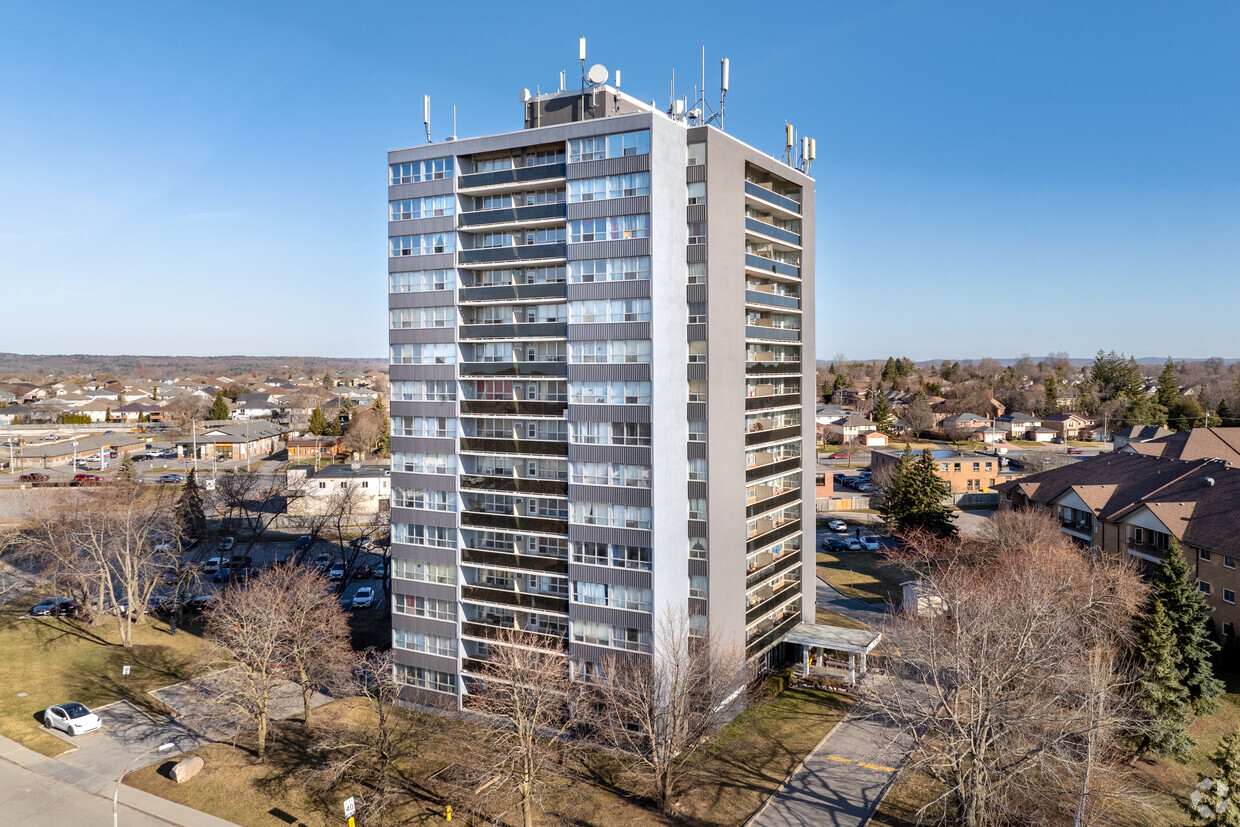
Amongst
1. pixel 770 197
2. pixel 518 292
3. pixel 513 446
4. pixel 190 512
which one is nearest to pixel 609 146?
pixel 518 292

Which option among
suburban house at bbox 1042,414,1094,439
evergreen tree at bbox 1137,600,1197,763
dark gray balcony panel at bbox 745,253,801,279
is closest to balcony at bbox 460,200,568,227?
dark gray balcony panel at bbox 745,253,801,279

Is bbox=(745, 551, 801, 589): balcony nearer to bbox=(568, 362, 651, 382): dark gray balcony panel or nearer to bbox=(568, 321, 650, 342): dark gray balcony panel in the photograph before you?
bbox=(568, 362, 651, 382): dark gray balcony panel

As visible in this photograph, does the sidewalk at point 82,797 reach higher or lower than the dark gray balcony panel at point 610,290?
lower

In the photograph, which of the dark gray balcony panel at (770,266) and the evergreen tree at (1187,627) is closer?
the evergreen tree at (1187,627)

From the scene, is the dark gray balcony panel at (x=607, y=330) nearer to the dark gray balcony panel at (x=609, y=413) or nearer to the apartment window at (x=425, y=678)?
the dark gray balcony panel at (x=609, y=413)

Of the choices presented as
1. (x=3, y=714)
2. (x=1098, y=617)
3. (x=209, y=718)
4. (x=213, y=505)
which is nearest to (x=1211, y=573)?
(x=1098, y=617)

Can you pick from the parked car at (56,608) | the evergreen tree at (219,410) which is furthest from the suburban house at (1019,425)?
the evergreen tree at (219,410)

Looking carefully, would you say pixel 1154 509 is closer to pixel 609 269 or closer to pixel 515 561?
pixel 609 269
